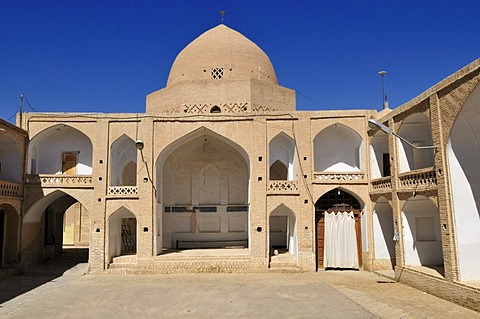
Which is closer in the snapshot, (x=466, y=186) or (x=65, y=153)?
(x=466, y=186)

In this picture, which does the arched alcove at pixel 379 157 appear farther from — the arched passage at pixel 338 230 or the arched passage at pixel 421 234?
the arched passage at pixel 421 234

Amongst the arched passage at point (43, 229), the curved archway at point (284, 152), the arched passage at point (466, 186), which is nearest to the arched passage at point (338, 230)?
the curved archway at point (284, 152)

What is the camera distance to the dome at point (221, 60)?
18.9m

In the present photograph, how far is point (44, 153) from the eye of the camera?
16875 mm

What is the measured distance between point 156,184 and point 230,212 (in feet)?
16.1

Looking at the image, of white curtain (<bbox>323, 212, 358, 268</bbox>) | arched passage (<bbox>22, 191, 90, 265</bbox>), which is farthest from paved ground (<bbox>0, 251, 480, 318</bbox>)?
arched passage (<bbox>22, 191, 90, 265</bbox>)

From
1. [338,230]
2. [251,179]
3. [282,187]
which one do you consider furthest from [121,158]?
[338,230]

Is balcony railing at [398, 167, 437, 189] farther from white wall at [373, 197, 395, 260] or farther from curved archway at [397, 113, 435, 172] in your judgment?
white wall at [373, 197, 395, 260]

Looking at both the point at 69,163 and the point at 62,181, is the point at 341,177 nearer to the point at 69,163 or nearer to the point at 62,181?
the point at 62,181

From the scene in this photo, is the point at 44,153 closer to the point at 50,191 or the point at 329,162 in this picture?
the point at 50,191

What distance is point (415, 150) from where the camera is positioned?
1345 centimetres

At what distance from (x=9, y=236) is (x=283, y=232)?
11.4 m

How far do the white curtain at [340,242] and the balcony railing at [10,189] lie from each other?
11.4m

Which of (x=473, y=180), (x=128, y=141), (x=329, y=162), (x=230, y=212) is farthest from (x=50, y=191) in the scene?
(x=473, y=180)
